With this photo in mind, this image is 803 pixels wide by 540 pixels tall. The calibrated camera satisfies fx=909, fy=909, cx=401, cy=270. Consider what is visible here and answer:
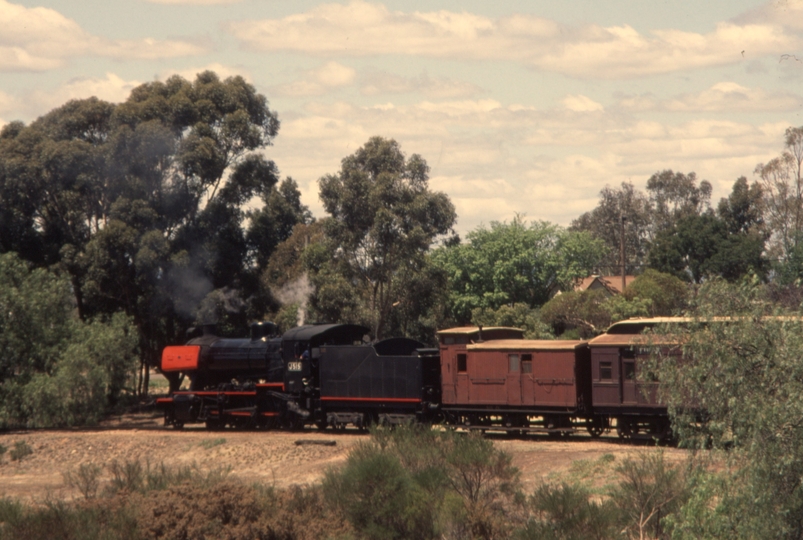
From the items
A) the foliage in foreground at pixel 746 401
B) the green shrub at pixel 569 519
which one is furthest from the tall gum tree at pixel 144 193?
the foliage in foreground at pixel 746 401

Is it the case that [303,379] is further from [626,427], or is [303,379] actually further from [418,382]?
[626,427]

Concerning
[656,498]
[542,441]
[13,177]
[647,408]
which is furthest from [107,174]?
[656,498]

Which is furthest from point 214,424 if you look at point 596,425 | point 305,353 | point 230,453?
A: point 596,425

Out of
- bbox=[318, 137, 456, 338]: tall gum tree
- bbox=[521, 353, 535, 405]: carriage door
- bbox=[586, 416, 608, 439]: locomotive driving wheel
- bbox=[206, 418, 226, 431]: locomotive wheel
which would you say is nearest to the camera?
bbox=[521, 353, 535, 405]: carriage door

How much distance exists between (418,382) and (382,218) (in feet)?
55.8

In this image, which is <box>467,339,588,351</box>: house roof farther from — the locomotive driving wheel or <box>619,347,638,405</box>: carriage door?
the locomotive driving wheel

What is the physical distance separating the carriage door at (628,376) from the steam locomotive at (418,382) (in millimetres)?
26

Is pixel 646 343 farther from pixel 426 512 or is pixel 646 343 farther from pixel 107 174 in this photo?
pixel 107 174

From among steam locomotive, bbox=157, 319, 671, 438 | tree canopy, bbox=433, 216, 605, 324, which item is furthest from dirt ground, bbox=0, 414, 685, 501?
tree canopy, bbox=433, 216, 605, 324

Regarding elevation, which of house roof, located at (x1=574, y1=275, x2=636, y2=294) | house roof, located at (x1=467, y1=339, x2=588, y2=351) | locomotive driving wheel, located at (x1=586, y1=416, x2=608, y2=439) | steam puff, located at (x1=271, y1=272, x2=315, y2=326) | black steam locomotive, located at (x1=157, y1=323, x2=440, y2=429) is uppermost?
house roof, located at (x1=574, y1=275, x2=636, y2=294)

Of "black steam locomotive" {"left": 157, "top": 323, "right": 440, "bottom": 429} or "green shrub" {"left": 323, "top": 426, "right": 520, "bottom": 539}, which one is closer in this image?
"green shrub" {"left": 323, "top": 426, "right": 520, "bottom": 539}

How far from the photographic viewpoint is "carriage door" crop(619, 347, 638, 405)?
23484 millimetres

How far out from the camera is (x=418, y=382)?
27.0m

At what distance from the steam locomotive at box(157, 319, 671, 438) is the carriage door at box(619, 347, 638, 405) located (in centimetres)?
3
